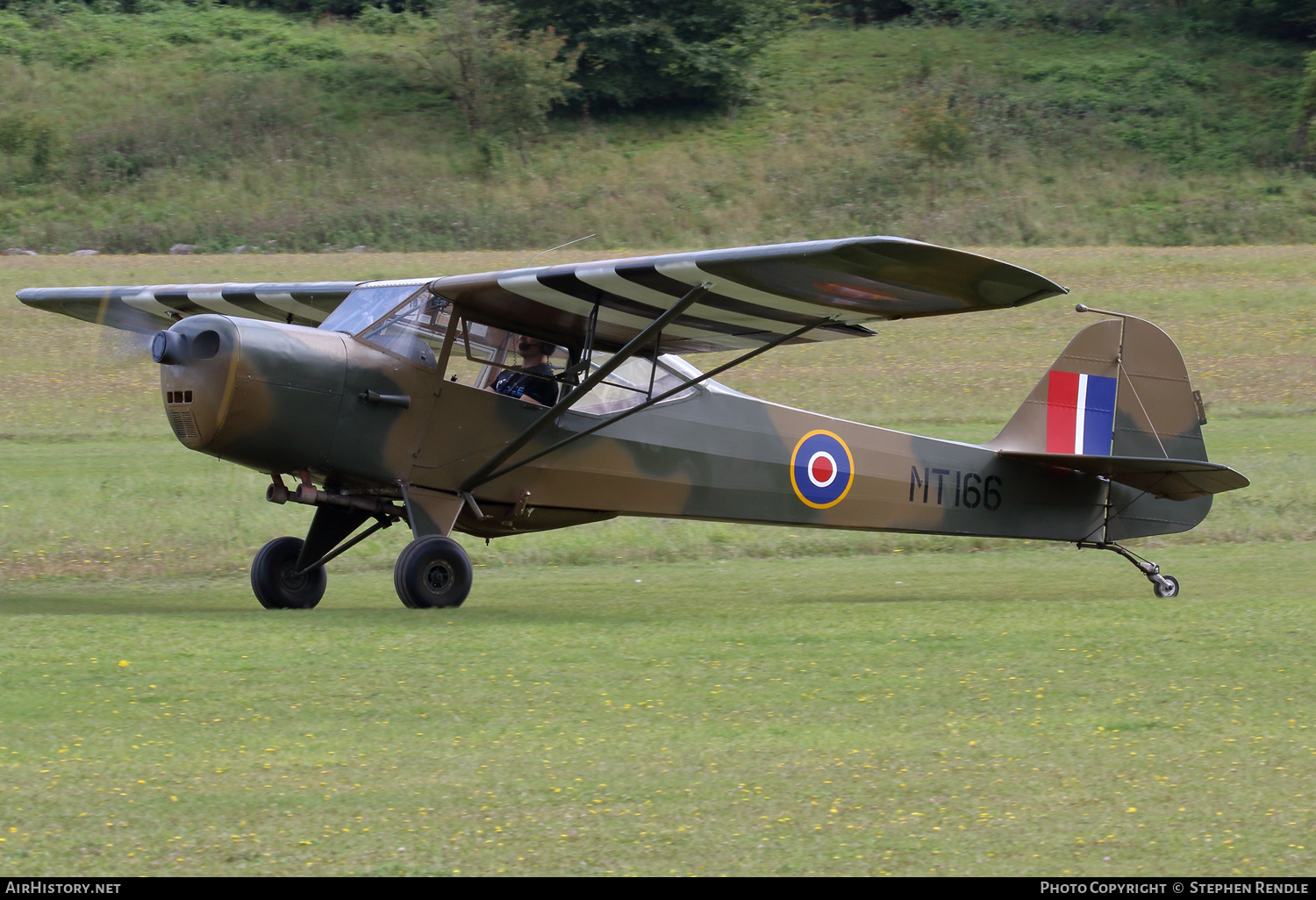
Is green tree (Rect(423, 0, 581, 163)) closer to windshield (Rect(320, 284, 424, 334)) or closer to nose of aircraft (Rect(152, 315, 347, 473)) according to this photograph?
windshield (Rect(320, 284, 424, 334))

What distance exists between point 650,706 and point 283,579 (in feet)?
15.6

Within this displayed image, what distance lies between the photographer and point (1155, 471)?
12.2m

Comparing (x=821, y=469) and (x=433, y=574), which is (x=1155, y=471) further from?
(x=433, y=574)

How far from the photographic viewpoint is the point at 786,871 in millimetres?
4809

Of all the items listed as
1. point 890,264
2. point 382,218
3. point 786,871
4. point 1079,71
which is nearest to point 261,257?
point 382,218

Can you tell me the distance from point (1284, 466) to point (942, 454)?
8.81 meters

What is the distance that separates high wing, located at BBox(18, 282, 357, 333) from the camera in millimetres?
12211

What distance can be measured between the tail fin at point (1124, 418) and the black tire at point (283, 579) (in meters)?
6.47

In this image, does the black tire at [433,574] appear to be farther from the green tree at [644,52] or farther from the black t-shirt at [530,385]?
the green tree at [644,52]

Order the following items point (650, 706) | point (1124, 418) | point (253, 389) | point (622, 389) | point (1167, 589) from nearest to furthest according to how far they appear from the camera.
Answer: point (650, 706)
point (253, 389)
point (622, 389)
point (1167, 589)
point (1124, 418)

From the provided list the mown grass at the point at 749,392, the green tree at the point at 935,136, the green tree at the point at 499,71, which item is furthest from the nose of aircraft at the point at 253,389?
the green tree at the point at 499,71

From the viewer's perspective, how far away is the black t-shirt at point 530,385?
10828mm

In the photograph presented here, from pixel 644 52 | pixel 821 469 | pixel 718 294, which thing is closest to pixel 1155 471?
pixel 821 469

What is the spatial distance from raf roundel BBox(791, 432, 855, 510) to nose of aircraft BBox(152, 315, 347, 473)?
4.27m
